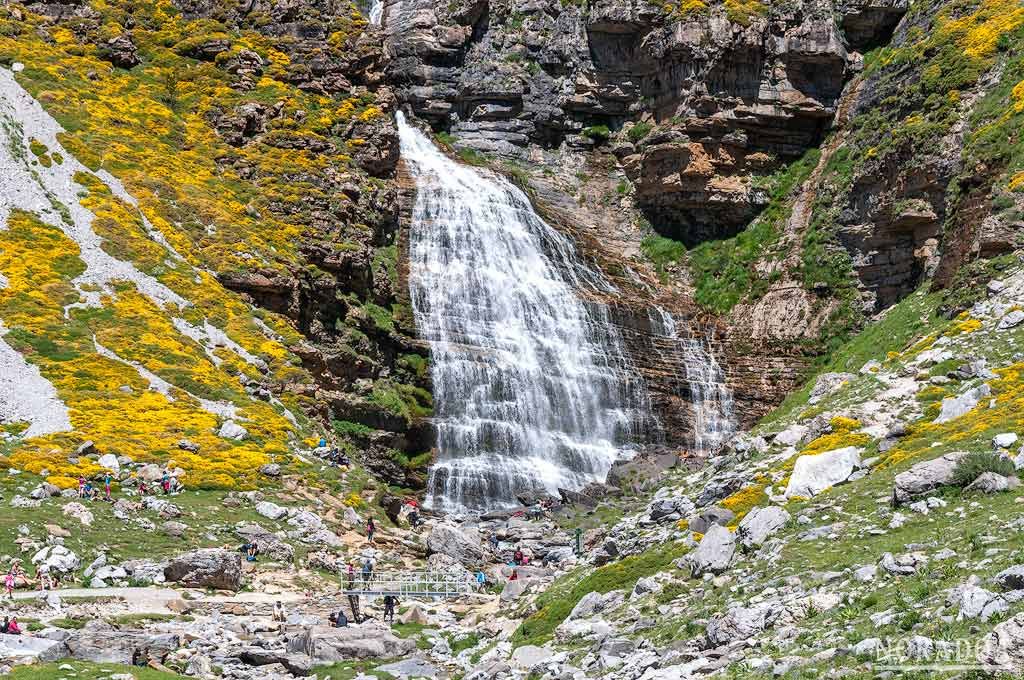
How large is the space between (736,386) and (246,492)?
3526 cm

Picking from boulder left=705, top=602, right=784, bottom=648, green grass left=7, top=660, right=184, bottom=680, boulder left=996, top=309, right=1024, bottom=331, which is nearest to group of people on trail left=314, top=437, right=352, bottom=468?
green grass left=7, top=660, right=184, bottom=680

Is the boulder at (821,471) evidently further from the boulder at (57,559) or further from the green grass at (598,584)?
the boulder at (57,559)

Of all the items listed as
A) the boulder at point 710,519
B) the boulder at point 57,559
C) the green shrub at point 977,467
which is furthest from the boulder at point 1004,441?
the boulder at point 57,559

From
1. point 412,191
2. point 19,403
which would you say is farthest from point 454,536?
point 412,191

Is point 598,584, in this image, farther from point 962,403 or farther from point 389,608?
point 962,403

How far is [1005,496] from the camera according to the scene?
17.5 meters

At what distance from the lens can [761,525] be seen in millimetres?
21719

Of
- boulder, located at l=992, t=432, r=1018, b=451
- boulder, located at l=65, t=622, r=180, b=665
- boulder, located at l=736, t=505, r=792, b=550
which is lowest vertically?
boulder, located at l=65, t=622, r=180, b=665

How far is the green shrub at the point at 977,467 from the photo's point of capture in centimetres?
1828

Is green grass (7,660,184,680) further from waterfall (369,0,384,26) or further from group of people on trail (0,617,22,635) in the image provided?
waterfall (369,0,384,26)

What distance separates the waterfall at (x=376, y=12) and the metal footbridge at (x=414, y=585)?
66.5m

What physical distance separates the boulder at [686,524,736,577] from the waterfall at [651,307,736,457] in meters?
37.0

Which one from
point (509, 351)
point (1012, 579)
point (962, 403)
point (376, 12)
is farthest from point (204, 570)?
point (376, 12)

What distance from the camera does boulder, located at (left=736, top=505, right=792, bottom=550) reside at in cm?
2123
